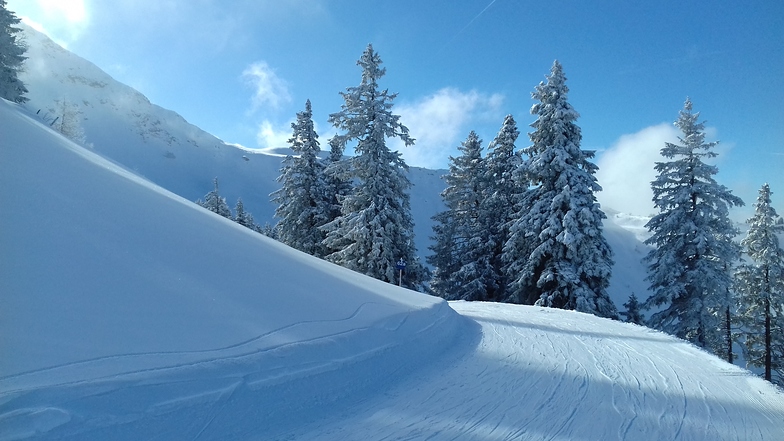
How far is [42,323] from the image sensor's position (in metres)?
2.74

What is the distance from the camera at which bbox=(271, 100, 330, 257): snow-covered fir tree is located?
2027cm

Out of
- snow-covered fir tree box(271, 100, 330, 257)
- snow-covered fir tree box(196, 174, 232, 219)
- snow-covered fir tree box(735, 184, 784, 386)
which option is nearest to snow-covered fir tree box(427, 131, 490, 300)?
snow-covered fir tree box(271, 100, 330, 257)

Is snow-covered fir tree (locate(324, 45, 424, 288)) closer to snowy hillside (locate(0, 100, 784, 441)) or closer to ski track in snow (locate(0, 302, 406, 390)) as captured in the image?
snowy hillside (locate(0, 100, 784, 441))

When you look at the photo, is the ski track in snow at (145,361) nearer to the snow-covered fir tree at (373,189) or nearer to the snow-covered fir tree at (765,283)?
the snow-covered fir tree at (373,189)

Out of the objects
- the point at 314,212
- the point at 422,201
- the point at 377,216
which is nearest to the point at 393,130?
the point at 377,216

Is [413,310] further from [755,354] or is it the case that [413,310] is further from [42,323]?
[755,354]

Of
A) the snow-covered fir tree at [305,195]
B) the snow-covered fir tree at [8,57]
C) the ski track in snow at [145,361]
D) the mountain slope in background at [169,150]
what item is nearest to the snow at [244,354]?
the ski track in snow at [145,361]

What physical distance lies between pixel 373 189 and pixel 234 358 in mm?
13208

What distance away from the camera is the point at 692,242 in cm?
1521

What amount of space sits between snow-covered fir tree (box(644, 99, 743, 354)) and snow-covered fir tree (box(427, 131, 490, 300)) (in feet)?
24.2

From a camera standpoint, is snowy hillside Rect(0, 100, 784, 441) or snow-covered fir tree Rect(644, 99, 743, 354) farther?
snow-covered fir tree Rect(644, 99, 743, 354)

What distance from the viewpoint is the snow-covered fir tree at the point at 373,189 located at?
15789mm

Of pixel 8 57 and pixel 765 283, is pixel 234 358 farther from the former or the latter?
pixel 765 283

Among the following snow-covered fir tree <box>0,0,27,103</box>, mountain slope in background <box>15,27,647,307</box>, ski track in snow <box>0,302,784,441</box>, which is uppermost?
mountain slope in background <box>15,27,647,307</box>
